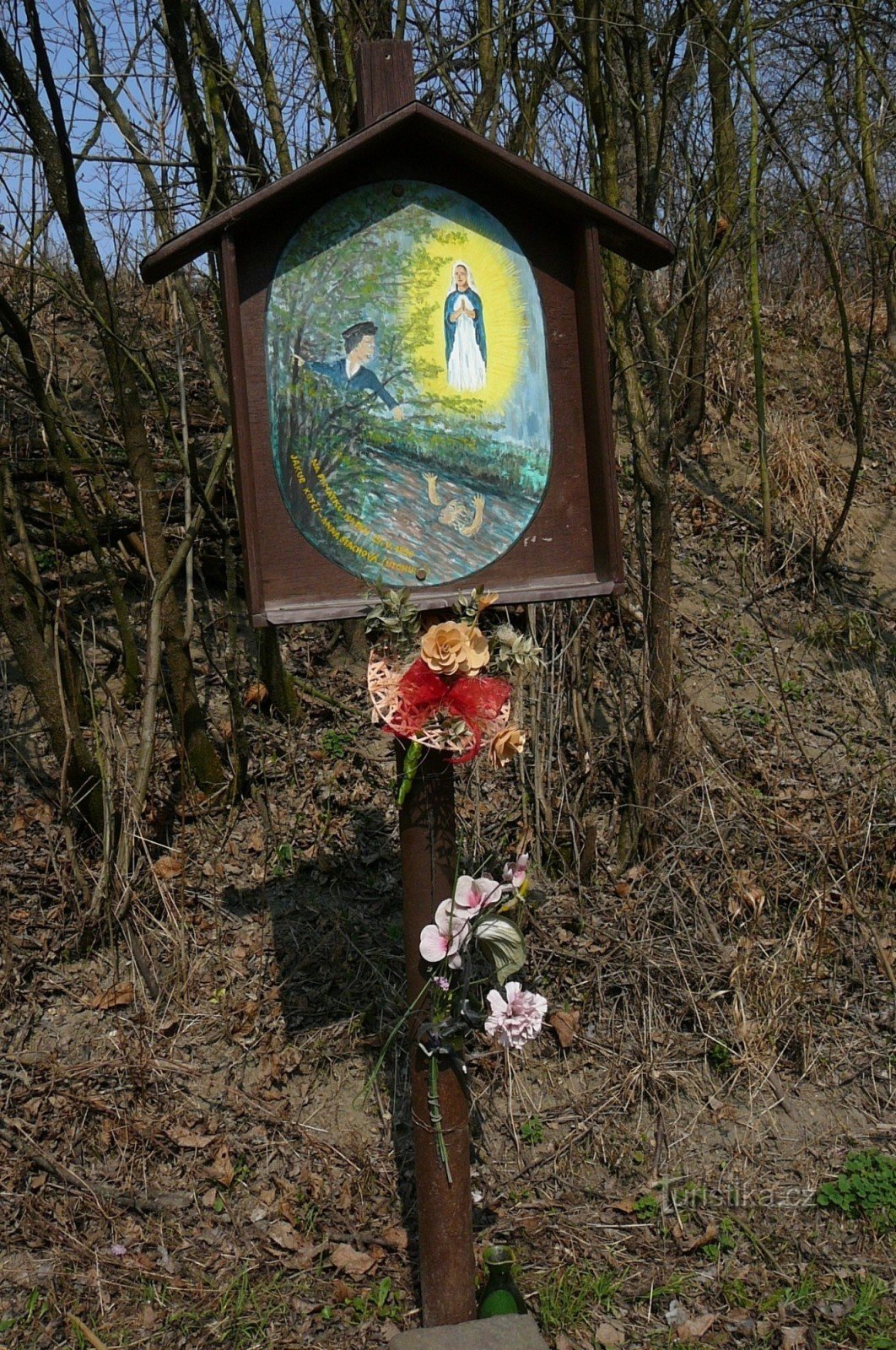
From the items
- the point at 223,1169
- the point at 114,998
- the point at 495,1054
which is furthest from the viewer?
the point at 114,998

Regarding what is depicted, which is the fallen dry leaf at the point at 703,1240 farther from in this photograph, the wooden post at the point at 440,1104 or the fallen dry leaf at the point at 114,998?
the fallen dry leaf at the point at 114,998

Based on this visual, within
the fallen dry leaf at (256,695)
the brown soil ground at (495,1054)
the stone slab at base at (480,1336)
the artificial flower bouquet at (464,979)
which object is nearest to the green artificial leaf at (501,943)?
the artificial flower bouquet at (464,979)

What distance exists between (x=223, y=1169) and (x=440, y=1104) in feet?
3.65

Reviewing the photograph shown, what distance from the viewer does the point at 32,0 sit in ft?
13.6

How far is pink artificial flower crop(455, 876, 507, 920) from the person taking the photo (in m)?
2.94

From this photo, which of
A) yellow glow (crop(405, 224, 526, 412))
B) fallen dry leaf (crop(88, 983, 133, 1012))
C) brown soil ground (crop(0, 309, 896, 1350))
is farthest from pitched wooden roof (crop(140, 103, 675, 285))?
fallen dry leaf (crop(88, 983, 133, 1012))

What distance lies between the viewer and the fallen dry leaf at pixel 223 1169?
369 centimetres

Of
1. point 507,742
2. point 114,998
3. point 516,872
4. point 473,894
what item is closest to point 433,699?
point 507,742

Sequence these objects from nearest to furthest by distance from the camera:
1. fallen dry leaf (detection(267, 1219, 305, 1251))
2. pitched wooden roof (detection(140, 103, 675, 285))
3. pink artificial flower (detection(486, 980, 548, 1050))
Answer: pitched wooden roof (detection(140, 103, 675, 285))
pink artificial flower (detection(486, 980, 548, 1050))
fallen dry leaf (detection(267, 1219, 305, 1251))

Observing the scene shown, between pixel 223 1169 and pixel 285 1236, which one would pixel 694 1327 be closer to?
pixel 285 1236

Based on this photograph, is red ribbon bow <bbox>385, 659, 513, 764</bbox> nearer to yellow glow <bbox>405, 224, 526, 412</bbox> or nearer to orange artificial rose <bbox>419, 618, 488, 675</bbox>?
orange artificial rose <bbox>419, 618, 488, 675</bbox>

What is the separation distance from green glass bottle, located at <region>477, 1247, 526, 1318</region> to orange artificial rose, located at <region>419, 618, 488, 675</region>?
64.9 inches

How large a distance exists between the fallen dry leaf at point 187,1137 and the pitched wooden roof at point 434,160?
273 cm

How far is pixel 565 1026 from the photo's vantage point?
4.19m
